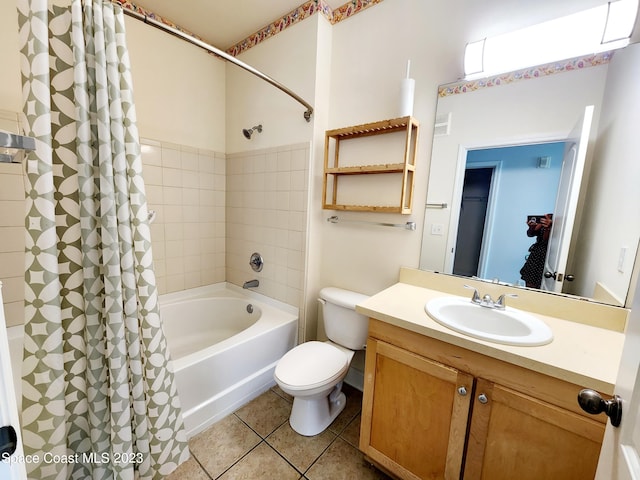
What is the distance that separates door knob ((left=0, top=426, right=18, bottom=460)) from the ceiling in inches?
87.0

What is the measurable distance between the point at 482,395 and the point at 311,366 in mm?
832

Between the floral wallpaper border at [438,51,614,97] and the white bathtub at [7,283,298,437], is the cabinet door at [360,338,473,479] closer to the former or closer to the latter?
the white bathtub at [7,283,298,437]

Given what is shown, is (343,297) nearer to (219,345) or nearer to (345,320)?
(345,320)

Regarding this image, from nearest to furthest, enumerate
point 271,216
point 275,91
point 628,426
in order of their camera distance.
Result: point 628,426
point 275,91
point 271,216

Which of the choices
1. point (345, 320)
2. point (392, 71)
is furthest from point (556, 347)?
point (392, 71)

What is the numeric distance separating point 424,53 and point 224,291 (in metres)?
2.32

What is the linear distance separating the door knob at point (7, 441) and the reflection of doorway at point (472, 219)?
1.57 meters

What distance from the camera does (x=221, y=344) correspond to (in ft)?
5.14

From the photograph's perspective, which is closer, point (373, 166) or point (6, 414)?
point (6, 414)

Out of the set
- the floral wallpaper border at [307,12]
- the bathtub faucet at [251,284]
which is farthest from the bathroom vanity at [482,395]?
the floral wallpaper border at [307,12]

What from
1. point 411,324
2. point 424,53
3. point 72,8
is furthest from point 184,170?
point 411,324

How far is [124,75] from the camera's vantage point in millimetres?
949

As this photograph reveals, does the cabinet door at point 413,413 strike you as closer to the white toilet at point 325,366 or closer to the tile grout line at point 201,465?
the white toilet at point 325,366

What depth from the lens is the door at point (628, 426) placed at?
468mm
